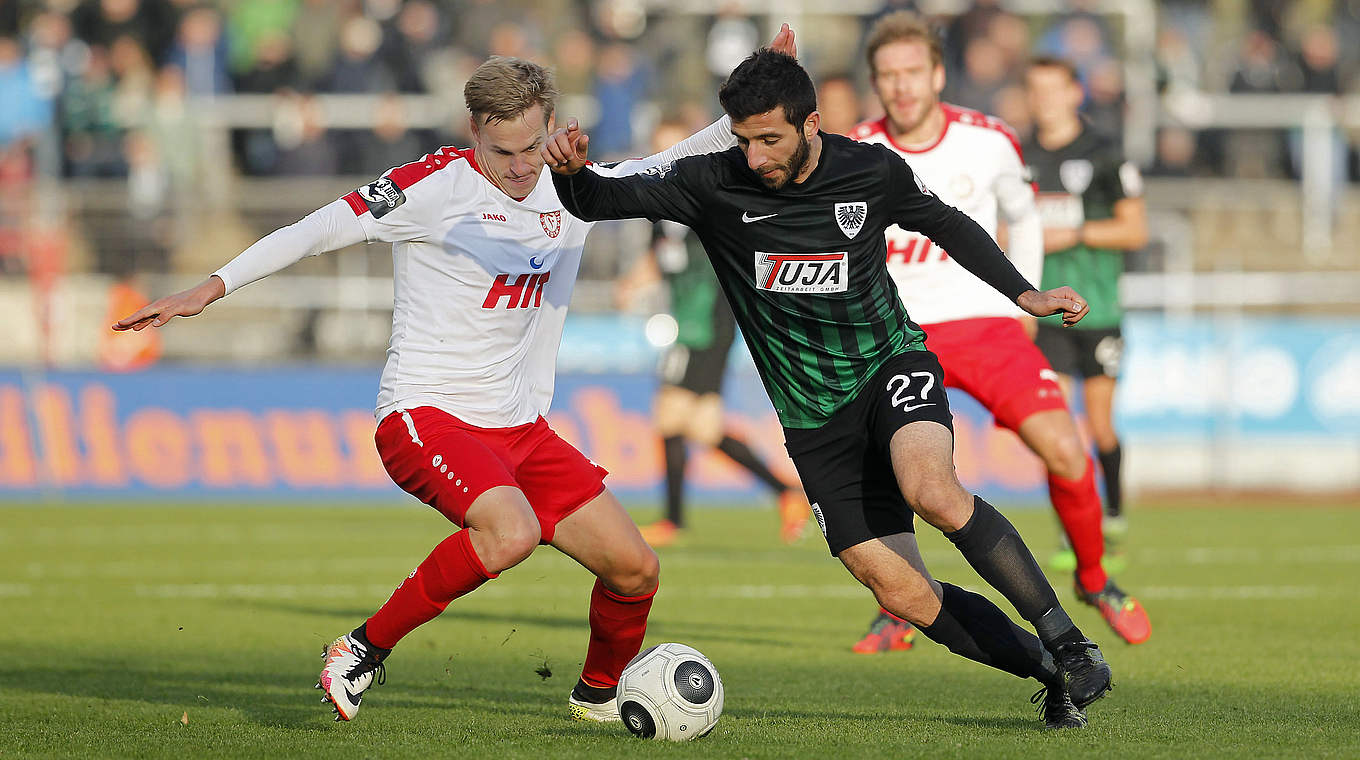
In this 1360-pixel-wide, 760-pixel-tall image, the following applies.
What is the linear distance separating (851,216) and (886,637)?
278 centimetres

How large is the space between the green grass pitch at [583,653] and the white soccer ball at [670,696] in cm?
9

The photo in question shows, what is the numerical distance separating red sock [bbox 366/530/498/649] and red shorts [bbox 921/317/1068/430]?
2603 millimetres

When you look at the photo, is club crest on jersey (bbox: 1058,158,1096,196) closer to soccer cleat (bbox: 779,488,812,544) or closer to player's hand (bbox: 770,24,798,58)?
soccer cleat (bbox: 779,488,812,544)

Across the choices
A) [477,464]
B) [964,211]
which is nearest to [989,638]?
[477,464]

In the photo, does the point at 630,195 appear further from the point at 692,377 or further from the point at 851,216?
the point at 692,377

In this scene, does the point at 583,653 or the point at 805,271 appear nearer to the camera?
the point at 805,271

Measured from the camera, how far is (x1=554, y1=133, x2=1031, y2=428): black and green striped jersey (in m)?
5.45

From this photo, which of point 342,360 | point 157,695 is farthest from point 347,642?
point 342,360

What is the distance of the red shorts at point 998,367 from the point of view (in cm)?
716

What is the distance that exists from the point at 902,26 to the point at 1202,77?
14.7 m

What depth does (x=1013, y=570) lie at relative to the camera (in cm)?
531

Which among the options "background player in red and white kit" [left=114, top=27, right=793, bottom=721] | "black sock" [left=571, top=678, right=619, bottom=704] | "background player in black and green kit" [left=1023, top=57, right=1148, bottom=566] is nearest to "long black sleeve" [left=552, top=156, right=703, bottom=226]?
"background player in red and white kit" [left=114, top=27, right=793, bottom=721]

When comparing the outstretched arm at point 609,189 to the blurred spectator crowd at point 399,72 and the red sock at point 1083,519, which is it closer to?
the red sock at point 1083,519

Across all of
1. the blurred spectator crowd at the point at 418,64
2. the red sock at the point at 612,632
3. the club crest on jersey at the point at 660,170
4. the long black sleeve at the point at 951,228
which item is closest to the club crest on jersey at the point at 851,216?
the long black sleeve at the point at 951,228
